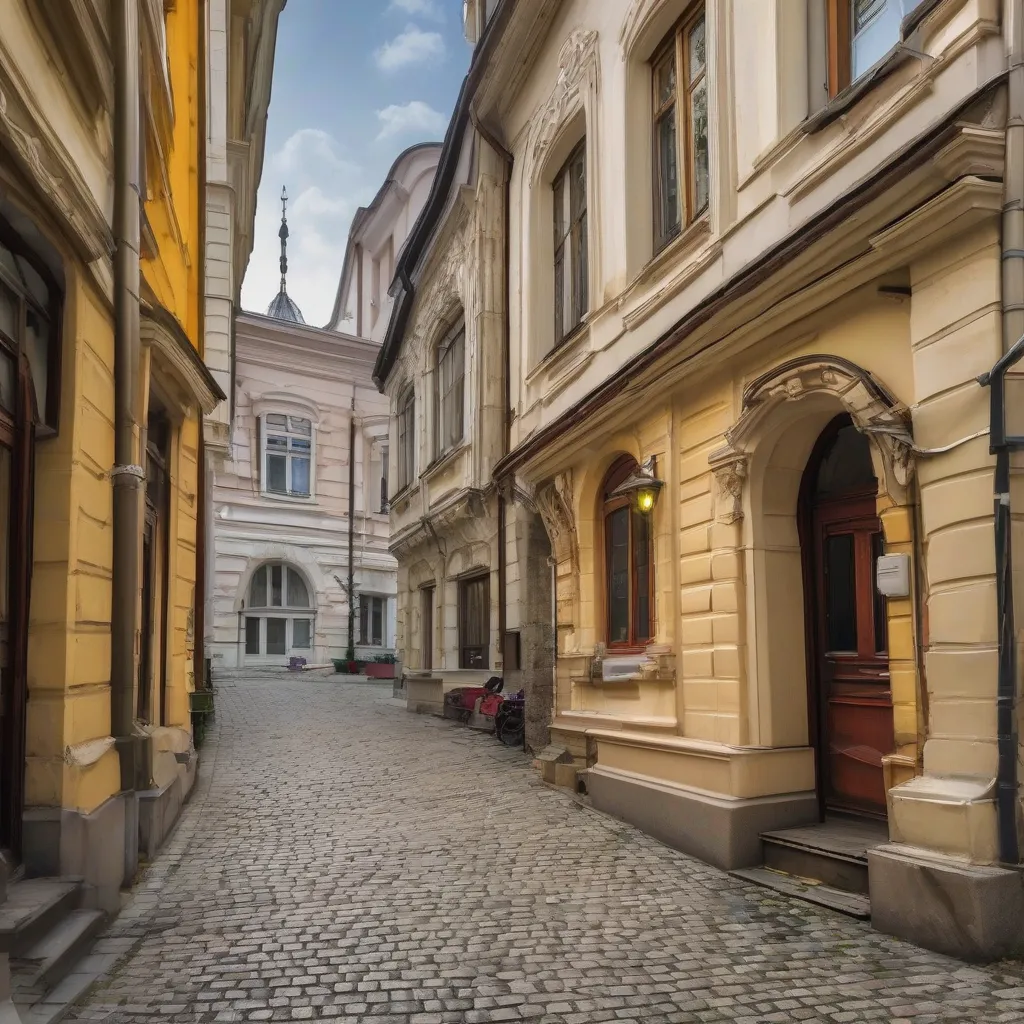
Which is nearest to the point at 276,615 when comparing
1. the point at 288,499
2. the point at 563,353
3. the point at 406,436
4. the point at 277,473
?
the point at 288,499

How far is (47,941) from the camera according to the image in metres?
4.68

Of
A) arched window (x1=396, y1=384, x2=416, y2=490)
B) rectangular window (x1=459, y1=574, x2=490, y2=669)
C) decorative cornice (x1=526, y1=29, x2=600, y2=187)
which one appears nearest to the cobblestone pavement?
rectangular window (x1=459, y1=574, x2=490, y2=669)

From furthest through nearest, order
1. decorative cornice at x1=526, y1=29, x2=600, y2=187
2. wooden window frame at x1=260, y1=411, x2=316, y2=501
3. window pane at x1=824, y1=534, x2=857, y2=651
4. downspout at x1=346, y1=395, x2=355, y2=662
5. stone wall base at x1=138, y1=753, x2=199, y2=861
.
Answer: downspout at x1=346, y1=395, x2=355, y2=662, wooden window frame at x1=260, y1=411, x2=316, y2=501, decorative cornice at x1=526, y1=29, x2=600, y2=187, window pane at x1=824, y1=534, x2=857, y2=651, stone wall base at x1=138, y1=753, x2=199, y2=861

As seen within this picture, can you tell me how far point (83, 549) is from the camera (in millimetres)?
5781

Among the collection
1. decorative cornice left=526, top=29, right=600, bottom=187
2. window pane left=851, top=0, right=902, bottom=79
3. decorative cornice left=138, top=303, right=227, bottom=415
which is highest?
decorative cornice left=526, top=29, right=600, bottom=187

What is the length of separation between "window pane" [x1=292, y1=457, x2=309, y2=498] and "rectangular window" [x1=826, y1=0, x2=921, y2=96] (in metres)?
23.2

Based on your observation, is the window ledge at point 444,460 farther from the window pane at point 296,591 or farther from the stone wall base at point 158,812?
the window pane at point 296,591

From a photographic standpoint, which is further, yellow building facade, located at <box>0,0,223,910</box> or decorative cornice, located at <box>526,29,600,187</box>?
decorative cornice, located at <box>526,29,600,187</box>

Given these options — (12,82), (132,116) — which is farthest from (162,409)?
(12,82)

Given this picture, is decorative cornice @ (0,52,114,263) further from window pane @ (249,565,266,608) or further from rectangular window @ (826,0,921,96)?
window pane @ (249,565,266,608)

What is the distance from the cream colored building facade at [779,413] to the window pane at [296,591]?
17.6 metres

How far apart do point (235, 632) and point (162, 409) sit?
1928 centimetres

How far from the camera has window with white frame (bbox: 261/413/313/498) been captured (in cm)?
2809

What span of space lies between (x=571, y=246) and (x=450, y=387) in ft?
18.4
